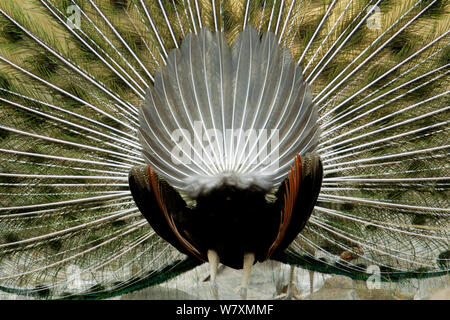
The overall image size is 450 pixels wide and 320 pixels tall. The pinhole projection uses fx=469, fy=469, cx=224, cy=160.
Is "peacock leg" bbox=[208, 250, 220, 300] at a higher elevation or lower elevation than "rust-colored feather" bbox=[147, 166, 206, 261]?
lower

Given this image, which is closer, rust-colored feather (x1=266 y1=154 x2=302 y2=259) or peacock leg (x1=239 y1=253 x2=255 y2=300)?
rust-colored feather (x1=266 y1=154 x2=302 y2=259)

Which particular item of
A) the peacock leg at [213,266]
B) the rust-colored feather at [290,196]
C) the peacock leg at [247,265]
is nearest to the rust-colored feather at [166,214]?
the peacock leg at [213,266]

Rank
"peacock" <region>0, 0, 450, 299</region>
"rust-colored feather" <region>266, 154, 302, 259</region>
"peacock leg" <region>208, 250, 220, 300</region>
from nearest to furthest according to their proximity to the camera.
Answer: "rust-colored feather" <region>266, 154, 302, 259</region>, "peacock leg" <region>208, 250, 220, 300</region>, "peacock" <region>0, 0, 450, 299</region>

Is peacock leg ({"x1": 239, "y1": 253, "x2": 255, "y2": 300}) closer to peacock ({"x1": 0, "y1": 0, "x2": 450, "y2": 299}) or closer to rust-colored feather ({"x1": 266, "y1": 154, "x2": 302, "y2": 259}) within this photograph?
rust-colored feather ({"x1": 266, "y1": 154, "x2": 302, "y2": 259})

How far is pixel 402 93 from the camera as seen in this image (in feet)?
8.30

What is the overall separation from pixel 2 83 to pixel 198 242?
1366mm

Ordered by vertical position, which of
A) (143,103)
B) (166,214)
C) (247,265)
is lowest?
(247,265)

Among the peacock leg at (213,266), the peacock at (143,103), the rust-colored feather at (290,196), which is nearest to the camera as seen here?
the rust-colored feather at (290,196)

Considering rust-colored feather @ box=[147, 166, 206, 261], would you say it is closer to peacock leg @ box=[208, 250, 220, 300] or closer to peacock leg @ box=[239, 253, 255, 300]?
peacock leg @ box=[208, 250, 220, 300]

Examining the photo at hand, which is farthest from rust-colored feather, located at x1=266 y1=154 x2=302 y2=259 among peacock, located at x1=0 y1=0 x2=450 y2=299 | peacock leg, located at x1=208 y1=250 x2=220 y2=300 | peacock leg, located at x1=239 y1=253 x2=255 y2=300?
peacock, located at x1=0 y1=0 x2=450 y2=299

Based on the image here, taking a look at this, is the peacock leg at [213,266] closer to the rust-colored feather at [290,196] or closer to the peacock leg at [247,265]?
the peacock leg at [247,265]

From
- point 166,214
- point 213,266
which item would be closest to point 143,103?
point 166,214

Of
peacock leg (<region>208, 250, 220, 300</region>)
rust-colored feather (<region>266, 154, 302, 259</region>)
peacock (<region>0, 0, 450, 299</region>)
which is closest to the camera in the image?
rust-colored feather (<region>266, 154, 302, 259</region>)

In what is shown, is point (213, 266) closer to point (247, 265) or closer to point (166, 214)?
point (247, 265)
